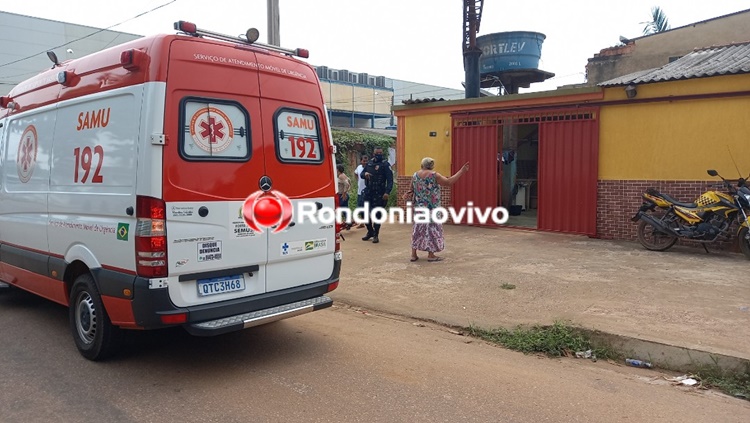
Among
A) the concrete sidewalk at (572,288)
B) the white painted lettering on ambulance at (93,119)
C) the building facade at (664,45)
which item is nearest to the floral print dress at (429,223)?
the concrete sidewalk at (572,288)

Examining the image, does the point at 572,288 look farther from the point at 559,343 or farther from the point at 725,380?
the point at 725,380

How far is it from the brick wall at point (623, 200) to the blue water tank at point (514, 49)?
9390 mm

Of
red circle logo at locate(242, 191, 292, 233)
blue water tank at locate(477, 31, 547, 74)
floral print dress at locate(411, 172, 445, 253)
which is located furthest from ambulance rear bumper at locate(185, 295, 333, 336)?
blue water tank at locate(477, 31, 547, 74)

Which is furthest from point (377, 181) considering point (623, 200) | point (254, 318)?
point (254, 318)

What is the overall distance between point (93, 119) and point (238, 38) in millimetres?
1346

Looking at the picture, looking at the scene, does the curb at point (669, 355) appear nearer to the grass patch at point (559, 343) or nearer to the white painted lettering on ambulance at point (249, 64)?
the grass patch at point (559, 343)

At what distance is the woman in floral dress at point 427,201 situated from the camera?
319 inches

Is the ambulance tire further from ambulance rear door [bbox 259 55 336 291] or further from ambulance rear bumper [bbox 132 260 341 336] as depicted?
ambulance rear door [bbox 259 55 336 291]

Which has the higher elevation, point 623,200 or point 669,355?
point 623,200

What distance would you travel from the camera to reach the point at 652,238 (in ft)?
29.4

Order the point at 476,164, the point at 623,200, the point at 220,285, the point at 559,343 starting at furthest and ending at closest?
the point at 476,164, the point at 623,200, the point at 559,343, the point at 220,285

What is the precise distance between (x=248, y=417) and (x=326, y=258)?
68.5 inches

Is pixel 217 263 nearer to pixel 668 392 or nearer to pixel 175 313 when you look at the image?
pixel 175 313

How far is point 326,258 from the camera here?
493 centimetres
